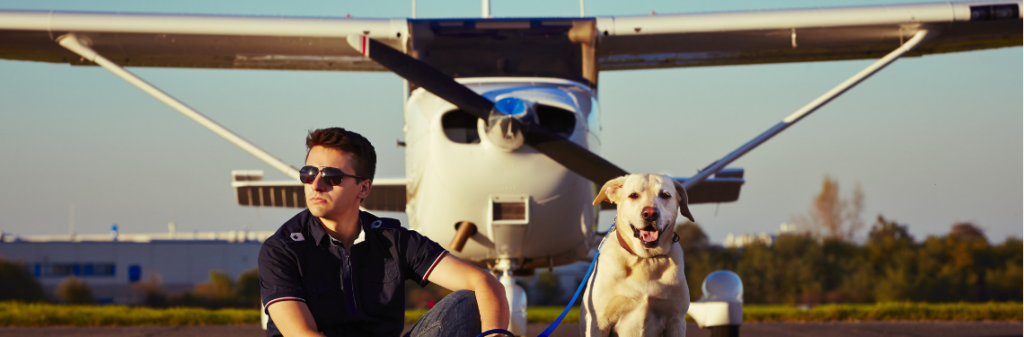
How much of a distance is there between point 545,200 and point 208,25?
331 centimetres

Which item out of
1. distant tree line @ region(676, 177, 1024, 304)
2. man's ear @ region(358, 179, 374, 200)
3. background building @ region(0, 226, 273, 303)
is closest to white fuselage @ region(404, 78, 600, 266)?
man's ear @ region(358, 179, 374, 200)

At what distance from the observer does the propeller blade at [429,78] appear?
206 inches

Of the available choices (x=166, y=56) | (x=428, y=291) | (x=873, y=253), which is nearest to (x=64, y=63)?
→ (x=166, y=56)

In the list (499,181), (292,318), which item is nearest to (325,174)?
(292,318)

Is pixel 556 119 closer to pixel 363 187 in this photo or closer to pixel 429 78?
pixel 429 78

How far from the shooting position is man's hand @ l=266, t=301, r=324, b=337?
7.06 ft

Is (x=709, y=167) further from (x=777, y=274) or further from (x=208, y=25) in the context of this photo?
(x=777, y=274)

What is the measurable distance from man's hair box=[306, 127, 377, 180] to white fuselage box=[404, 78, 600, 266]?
3033 millimetres

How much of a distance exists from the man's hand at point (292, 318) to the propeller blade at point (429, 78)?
3.12 m

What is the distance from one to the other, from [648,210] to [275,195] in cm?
698

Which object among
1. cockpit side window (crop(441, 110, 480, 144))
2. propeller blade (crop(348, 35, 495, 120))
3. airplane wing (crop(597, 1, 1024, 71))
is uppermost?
airplane wing (crop(597, 1, 1024, 71))

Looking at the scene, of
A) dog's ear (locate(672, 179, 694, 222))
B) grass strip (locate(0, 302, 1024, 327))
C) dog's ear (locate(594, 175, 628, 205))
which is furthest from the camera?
grass strip (locate(0, 302, 1024, 327))

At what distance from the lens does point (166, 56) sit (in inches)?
310

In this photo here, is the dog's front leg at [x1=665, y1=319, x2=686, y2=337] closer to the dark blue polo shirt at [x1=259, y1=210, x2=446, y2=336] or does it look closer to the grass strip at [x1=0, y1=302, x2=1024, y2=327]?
the dark blue polo shirt at [x1=259, y1=210, x2=446, y2=336]
